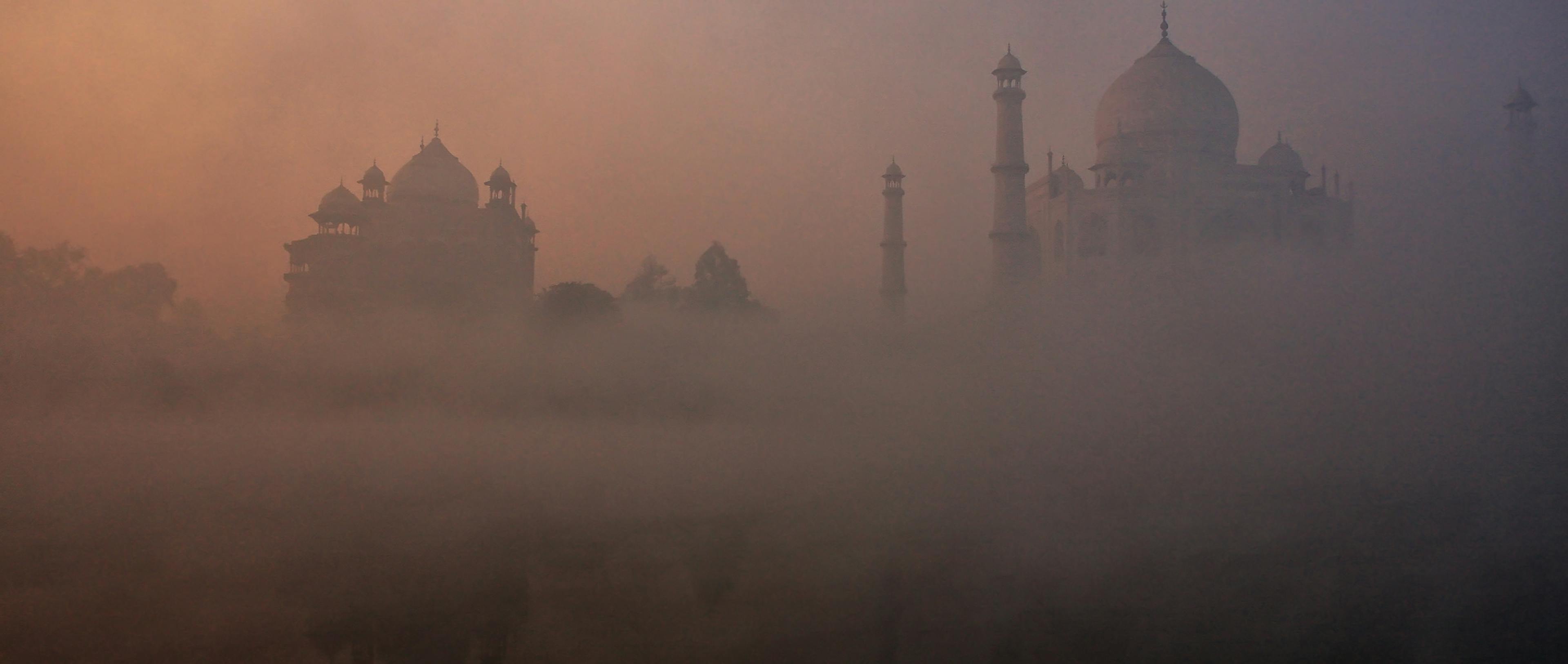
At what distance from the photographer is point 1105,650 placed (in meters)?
9.04

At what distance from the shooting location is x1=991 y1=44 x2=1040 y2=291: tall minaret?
21.6m

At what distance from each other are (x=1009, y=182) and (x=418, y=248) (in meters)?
14.2

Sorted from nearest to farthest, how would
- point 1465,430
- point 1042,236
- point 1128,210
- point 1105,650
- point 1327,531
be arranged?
point 1105,650, point 1327,531, point 1465,430, point 1128,210, point 1042,236

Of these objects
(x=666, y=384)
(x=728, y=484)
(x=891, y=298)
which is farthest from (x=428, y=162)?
(x=728, y=484)

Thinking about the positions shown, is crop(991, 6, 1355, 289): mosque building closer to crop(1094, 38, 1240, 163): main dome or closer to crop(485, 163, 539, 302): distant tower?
crop(1094, 38, 1240, 163): main dome

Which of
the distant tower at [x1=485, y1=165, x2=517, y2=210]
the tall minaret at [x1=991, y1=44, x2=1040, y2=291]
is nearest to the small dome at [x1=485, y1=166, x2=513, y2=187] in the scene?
the distant tower at [x1=485, y1=165, x2=517, y2=210]

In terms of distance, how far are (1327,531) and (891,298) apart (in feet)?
43.5

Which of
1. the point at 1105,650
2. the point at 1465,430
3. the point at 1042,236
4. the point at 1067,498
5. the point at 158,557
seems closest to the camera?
A: the point at 1105,650

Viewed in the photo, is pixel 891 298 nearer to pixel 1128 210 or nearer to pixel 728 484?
pixel 1128 210

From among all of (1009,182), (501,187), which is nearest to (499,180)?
(501,187)

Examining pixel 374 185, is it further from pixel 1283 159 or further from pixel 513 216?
pixel 1283 159

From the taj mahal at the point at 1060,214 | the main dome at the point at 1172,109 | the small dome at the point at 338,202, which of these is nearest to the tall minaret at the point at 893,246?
the taj mahal at the point at 1060,214

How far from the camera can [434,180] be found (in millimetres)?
24422

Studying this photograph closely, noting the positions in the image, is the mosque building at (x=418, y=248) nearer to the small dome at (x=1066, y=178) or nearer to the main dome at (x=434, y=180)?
the main dome at (x=434, y=180)
